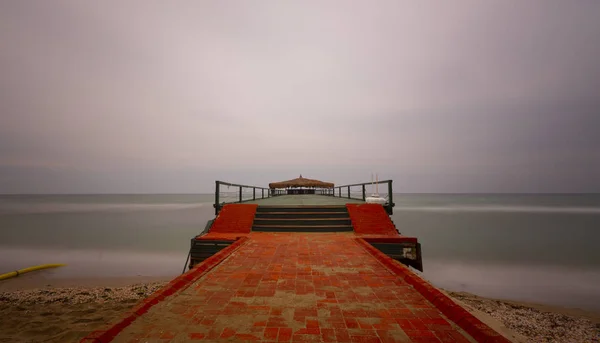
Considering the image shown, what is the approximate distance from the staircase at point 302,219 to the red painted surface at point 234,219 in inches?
8.4

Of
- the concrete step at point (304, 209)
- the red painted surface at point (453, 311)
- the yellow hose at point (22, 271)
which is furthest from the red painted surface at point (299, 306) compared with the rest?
the yellow hose at point (22, 271)

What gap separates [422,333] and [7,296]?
1171 cm

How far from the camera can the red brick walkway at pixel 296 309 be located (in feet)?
7.32

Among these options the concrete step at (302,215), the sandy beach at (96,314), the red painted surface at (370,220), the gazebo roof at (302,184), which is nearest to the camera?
the sandy beach at (96,314)

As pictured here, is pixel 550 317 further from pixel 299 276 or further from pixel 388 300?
pixel 299 276

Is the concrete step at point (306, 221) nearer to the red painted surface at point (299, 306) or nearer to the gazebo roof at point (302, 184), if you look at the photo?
the red painted surface at point (299, 306)

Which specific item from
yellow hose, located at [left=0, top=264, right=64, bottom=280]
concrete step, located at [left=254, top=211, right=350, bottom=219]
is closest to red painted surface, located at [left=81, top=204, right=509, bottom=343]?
concrete step, located at [left=254, top=211, right=350, bottom=219]

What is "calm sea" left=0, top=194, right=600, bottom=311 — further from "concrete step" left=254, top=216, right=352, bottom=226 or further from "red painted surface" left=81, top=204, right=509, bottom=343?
"red painted surface" left=81, top=204, right=509, bottom=343

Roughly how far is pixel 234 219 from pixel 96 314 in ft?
13.4

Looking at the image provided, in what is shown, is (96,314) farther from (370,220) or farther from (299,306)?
(370,220)

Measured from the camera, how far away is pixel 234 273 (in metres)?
3.87

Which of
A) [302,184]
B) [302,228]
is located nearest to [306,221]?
[302,228]

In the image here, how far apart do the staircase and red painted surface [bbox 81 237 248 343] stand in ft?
9.49

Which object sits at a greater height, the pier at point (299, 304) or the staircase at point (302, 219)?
the staircase at point (302, 219)
